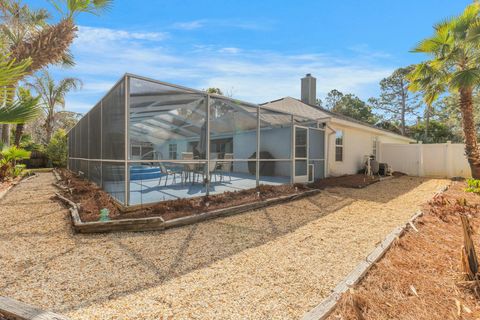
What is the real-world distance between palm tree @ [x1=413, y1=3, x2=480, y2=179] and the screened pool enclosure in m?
6.75

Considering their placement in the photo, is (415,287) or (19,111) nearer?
(415,287)

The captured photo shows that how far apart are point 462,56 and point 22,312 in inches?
533

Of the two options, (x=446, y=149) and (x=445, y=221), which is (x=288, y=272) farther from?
(x=446, y=149)

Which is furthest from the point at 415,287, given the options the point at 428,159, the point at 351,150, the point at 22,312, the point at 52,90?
the point at 52,90

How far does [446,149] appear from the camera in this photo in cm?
1323

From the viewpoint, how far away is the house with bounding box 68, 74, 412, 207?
507 centimetres

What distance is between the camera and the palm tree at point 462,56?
343 inches

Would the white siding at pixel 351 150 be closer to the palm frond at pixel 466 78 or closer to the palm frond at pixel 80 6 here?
the palm frond at pixel 466 78

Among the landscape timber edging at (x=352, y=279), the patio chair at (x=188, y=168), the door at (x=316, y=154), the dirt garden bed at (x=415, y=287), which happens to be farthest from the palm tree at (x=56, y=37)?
the dirt garden bed at (x=415, y=287)

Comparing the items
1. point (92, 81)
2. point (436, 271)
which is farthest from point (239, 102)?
point (92, 81)

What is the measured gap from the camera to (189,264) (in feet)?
9.69

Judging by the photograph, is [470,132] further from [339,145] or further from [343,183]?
[343,183]

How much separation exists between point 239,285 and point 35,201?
6619mm

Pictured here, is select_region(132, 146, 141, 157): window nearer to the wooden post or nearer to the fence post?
the wooden post
